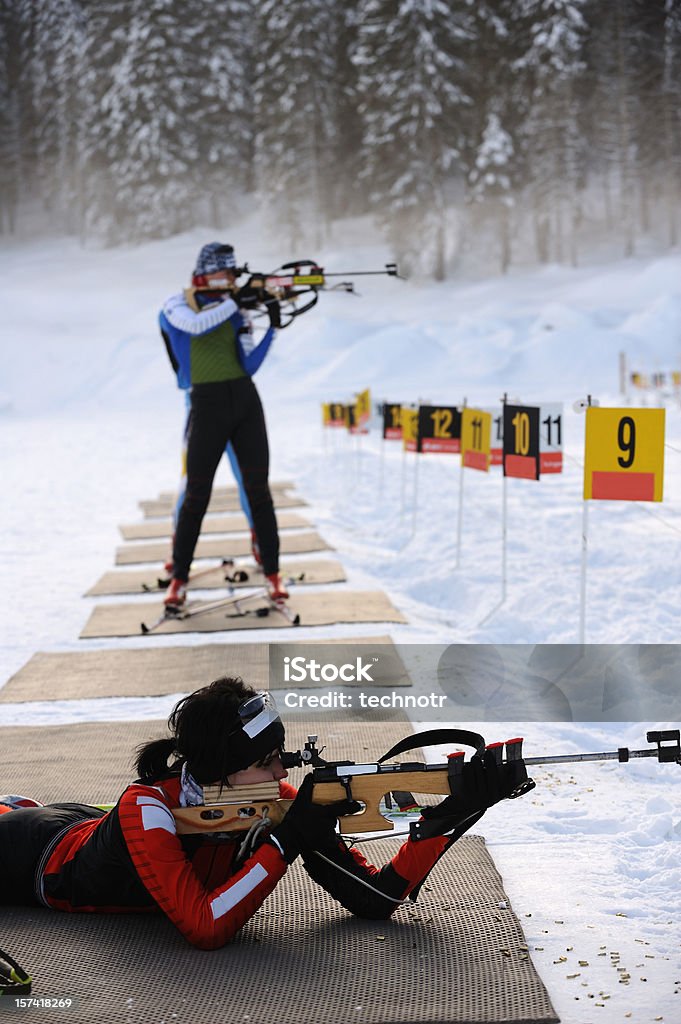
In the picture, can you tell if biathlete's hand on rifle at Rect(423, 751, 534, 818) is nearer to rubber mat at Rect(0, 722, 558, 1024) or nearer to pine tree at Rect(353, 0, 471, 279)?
rubber mat at Rect(0, 722, 558, 1024)

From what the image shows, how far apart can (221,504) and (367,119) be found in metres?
31.1

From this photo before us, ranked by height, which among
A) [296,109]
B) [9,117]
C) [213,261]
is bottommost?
[213,261]

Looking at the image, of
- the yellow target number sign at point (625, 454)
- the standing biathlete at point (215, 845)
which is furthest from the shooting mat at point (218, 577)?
the standing biathlete at point (215, 845)

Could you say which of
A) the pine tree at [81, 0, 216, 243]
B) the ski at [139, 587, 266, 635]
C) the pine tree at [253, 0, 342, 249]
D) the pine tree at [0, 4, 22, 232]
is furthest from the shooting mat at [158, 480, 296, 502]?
the pine tree at [0, 4, 22, 232]

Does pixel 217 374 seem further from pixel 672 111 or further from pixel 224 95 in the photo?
pixel 224 95

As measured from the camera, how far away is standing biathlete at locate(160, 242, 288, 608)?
550 centimetres

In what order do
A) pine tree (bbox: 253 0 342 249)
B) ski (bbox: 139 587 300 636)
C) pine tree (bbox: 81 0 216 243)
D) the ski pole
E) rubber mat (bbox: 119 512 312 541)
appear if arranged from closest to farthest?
the ski pole
ski (bbox: 139 587 300 636)
rubber mat (bbox: 119 512 312 541)
pine tree (bbox: 253 0 342 249)
pine tree (bbox: 81 0 216 243)

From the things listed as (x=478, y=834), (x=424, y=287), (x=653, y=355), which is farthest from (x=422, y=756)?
(x=424, y=287)

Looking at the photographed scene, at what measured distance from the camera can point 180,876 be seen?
7.60 ft

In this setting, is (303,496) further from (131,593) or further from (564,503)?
(131,593)

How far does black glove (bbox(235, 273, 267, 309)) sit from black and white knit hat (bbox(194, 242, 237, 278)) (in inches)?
4.9

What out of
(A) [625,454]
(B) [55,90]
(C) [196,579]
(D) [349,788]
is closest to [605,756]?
(D) [349,788]

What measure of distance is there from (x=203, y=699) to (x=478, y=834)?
42.7 inches

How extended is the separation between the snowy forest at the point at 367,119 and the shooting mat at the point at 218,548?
1041 inches
